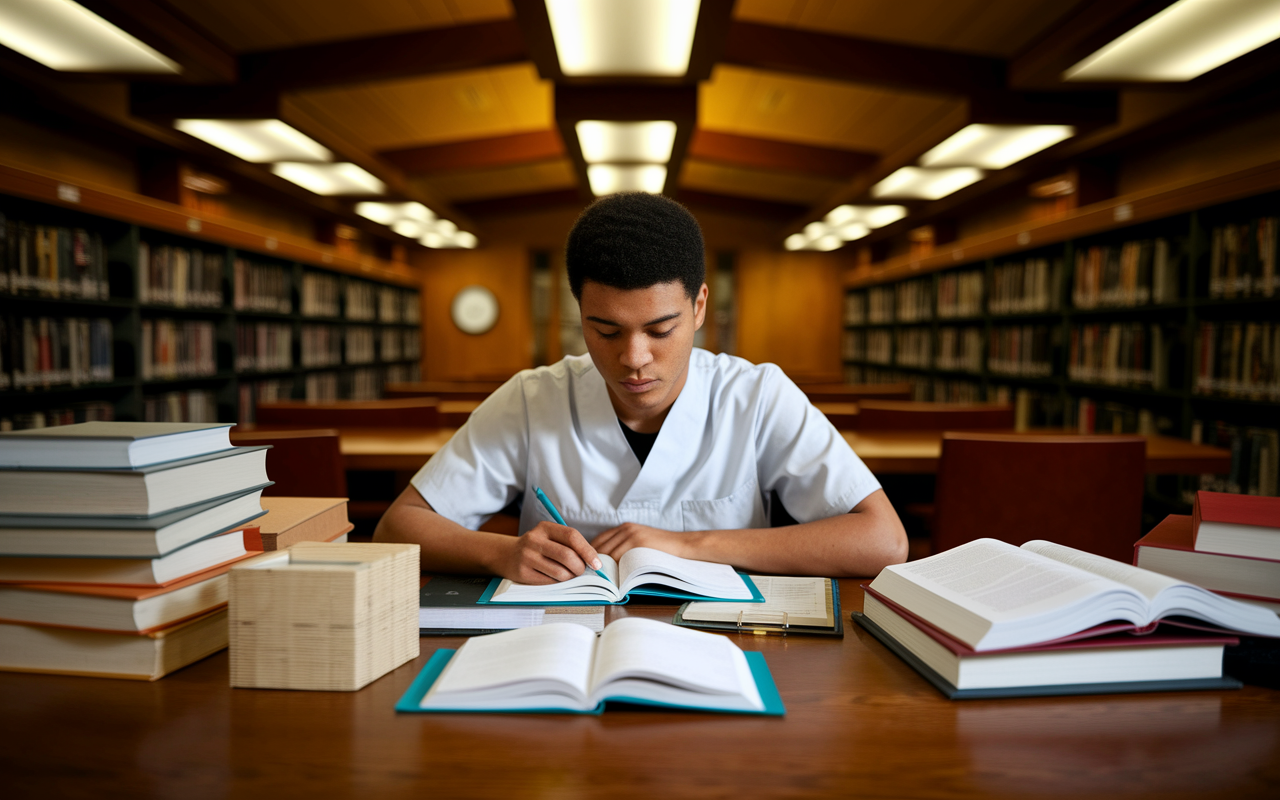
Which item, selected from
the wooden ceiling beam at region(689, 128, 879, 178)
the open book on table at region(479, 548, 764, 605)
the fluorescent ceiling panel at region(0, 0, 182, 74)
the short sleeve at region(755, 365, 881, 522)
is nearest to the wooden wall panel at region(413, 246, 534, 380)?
the wooden ceiling beam at region(689, 128, 879, 178)

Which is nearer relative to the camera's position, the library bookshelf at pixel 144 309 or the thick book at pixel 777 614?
the thick book at pixel 777 614

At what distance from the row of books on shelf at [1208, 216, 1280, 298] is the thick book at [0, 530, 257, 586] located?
331 centimetres

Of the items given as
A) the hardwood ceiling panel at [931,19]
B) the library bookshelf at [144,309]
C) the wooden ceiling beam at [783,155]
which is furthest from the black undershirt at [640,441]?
the wooden ceiling beam at [783,155]

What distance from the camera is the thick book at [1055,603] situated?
67 centimetres

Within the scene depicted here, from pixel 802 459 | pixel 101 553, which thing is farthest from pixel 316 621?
pixel 802 459

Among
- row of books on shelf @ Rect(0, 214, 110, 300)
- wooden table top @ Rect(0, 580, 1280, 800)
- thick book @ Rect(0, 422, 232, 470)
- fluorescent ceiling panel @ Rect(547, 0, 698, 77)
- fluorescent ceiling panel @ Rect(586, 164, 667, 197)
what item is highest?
fluorescent ceiling panel @ Rect(586, 164, 667, 197)

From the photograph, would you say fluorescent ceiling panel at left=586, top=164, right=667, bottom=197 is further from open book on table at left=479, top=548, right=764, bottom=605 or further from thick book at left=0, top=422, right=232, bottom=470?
thick book at left=0, top=422, right=232, bottom=470

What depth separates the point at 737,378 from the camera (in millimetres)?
1461

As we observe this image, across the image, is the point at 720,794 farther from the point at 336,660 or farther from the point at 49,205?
the point at 49,205

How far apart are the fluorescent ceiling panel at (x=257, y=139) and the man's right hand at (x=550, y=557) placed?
3.24 metres

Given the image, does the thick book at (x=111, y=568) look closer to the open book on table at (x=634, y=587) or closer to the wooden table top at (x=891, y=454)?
the open book on table at (x=634, y=587)

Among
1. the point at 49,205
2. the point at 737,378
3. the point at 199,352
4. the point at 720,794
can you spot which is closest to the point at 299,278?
the point at 199,352

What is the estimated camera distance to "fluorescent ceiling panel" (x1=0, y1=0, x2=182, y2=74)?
2459 millimetres

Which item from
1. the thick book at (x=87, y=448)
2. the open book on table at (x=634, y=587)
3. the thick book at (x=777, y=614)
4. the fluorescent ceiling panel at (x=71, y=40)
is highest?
the fluorescent ceiling panel at (x=71, y=40)
